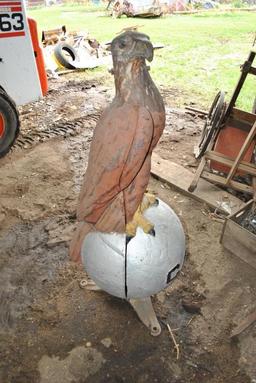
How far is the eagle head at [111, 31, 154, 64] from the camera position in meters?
1.60

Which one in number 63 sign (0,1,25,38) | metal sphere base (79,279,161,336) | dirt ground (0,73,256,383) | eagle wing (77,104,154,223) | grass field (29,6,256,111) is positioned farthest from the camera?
grass field (29,6,256,111)

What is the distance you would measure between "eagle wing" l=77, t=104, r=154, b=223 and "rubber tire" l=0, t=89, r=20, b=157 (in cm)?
337

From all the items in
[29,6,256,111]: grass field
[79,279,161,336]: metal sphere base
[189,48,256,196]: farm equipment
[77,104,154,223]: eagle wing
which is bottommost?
[29,6,256,111]: grass field

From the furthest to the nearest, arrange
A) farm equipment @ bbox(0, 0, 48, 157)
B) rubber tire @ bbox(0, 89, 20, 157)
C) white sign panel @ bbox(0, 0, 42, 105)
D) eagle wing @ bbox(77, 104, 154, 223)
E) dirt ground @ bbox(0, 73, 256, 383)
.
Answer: white sign panel @ bbox(0, 0, 42, 105) < farm equipment @ bbox(0, 0, 48, 157) < rubber tire @ bbox(0, 89, 20, 157) < dirt ground @ bbox(0, 73, 256, 383) < eagle wing @ bbox(77, 104, 154, 223)

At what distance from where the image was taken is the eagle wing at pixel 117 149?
67.4 inches

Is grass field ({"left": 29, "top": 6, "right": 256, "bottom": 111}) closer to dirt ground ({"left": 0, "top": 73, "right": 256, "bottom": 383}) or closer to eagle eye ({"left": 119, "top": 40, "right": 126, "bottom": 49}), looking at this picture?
dirt ground ({"left": 0, "top": 73, "right": 256, "bottom": 383})

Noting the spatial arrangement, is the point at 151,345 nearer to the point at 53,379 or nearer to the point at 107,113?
the point at 53,379

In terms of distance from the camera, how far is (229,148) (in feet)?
14.8

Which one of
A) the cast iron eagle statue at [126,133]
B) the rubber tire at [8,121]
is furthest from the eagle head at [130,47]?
the rubber tire at [8,121]

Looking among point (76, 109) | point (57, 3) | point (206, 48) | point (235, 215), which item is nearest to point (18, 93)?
point (76, 109)

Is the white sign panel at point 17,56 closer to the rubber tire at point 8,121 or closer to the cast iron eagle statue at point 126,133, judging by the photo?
the rubber tire at point 8,121

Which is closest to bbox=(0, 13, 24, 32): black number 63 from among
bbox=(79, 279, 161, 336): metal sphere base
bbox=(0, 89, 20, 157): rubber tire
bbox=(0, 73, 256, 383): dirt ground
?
bbox=(0, 89, 20, 157): rubber tire

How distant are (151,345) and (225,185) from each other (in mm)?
2221

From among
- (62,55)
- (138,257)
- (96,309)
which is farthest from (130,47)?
(62,55)
